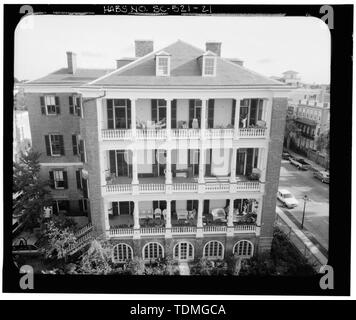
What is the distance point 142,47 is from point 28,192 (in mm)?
5088

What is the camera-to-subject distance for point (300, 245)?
7469 mm

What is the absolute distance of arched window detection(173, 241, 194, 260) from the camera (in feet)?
24.6

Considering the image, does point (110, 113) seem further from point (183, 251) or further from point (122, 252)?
point (183, 251)

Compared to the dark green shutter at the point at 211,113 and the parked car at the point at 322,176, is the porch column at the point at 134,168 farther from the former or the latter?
the parked car at the point at 322,176

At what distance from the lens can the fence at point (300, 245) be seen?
6.59 m

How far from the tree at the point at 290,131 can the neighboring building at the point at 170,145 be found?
410 mm

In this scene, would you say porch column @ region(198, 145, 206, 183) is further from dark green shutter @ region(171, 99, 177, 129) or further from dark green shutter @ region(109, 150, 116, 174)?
dark green shutter @ region(109, 150, 116, 174)

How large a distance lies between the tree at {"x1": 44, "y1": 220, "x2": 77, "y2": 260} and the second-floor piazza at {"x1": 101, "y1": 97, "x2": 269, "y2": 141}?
281 centimetres

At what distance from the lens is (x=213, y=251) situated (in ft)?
25.1

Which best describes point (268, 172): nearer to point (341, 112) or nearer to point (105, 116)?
point (341, 112)

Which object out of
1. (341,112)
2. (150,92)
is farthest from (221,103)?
(341,112)

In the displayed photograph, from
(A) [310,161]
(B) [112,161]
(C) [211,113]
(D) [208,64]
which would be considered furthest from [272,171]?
(B) [112,161]

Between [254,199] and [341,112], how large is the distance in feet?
11.1

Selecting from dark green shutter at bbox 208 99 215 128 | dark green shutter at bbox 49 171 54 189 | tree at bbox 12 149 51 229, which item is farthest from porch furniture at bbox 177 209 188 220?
dark green shutter at bbox 49 171 54 189
